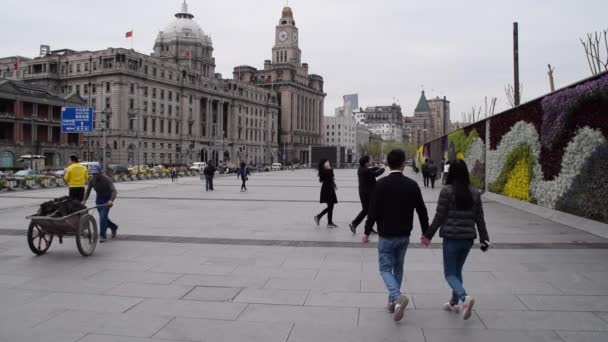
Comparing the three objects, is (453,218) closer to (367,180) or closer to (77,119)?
(367,180)

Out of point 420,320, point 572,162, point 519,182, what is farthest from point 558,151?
point 420,320

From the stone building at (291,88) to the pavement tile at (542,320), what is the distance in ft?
403

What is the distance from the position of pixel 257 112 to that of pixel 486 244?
117m

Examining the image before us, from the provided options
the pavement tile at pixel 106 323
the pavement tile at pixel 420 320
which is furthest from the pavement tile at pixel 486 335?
the pavement tile at pixel 106 323

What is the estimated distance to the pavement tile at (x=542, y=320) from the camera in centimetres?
501

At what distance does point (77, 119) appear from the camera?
31.7 metres

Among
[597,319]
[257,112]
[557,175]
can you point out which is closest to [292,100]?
[257,112]

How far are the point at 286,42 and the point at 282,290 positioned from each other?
145312 mm

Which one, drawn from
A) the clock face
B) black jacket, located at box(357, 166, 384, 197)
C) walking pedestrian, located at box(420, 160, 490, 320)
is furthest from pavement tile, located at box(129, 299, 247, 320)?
the clock face

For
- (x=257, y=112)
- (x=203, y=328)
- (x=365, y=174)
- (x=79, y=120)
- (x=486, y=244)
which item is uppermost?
(x=257, y=112)

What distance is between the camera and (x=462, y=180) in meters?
5.38

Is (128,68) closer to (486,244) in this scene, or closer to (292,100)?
(292,100)

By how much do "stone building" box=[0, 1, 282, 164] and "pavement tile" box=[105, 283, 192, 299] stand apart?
192 feet

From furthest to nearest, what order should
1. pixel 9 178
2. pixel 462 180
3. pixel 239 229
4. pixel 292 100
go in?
pixel 292 100
pixel 9 178
pixel 239 229
pixel 462 180
